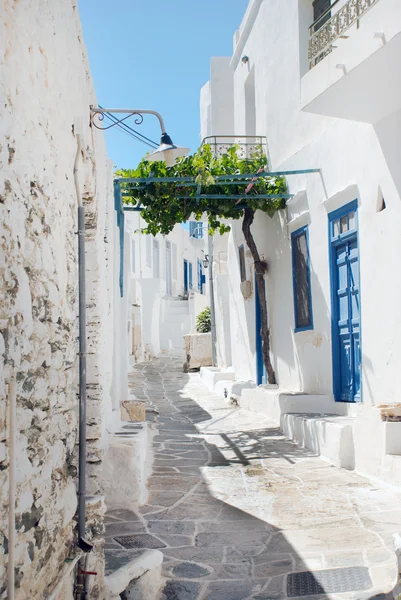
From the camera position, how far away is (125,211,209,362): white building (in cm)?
2322

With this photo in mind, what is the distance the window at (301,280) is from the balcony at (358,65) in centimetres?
280

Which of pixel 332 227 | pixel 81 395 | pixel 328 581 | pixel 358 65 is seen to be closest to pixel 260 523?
pixel 328 581

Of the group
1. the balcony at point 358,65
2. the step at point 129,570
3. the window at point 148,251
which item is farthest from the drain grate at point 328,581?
the window at point 148,251

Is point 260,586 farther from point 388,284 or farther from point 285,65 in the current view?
point 285,65

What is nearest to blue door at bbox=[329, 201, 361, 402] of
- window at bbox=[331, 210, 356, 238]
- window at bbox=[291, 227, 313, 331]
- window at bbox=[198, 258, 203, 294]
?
window at bbox=[331, 210, 356, 238]

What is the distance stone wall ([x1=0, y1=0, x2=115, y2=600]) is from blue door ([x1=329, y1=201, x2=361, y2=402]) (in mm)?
4770

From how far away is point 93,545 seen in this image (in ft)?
11.6

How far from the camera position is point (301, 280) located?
9.97 meters

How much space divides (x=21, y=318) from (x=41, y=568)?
1.10 meters

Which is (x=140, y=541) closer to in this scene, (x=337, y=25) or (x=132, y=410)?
(x=132, y=410)

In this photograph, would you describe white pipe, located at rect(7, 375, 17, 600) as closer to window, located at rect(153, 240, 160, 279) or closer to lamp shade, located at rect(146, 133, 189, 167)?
lamp shade, located at rect(146, 133, 189, 167)

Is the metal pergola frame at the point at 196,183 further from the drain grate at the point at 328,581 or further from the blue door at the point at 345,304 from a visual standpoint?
the drain grate at the point at 328,581

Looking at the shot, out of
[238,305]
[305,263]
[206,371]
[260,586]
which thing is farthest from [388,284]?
[206,371]

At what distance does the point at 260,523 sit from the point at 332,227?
4.66m
